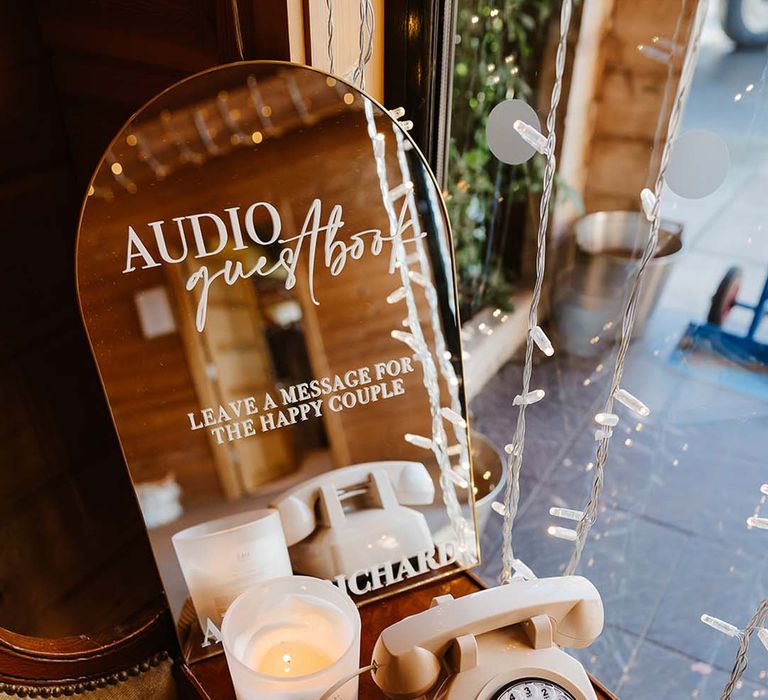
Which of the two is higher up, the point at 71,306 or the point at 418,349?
the point at 418,349

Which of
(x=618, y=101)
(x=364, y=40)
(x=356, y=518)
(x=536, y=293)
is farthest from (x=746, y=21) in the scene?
(x=356, y=518)

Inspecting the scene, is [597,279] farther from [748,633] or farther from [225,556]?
[225,556]

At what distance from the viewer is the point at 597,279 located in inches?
105

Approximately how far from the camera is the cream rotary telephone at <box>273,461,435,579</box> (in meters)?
0.90

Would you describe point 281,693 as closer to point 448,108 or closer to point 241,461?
point 241,461

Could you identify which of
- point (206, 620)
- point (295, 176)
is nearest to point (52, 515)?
point (206, 620)

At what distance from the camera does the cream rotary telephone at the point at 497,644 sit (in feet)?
2.39

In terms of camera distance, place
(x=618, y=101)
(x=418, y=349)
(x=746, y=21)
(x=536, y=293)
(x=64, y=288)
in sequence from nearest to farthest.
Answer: (x=536, y=293)
(x=418, y=349)
(x=64, y=288)
(x=746, y=21)
(x=618, y=101)

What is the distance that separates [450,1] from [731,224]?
4.35ft

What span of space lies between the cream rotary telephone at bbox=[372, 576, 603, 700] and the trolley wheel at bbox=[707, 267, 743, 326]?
4.84 ft

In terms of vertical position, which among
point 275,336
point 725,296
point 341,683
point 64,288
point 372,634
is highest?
point 275,336

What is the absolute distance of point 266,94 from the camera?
76 cm

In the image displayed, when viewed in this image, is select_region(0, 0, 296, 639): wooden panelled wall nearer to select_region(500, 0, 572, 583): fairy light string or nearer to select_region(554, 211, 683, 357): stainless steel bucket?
select_region(500, 0, 572, 583): fairy light string

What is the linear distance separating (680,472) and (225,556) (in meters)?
1.74
